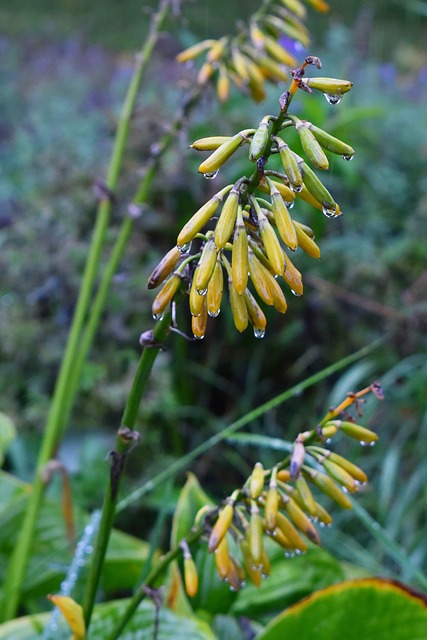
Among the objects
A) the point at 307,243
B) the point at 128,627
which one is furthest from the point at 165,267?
the point at 128,627

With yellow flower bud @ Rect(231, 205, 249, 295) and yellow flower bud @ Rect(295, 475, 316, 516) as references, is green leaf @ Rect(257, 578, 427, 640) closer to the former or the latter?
yellow flower bud @ Rect(295, 475, 316, 516)

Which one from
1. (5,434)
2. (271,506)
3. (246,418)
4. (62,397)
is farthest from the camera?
(5,434)

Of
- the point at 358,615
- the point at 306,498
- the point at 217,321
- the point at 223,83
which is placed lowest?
the point at 358,615

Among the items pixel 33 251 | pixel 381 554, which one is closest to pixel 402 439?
pixel 381 554

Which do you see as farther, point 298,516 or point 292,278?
point 298,516

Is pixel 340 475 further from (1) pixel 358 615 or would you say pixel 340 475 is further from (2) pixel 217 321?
(2) pixel 217 321
